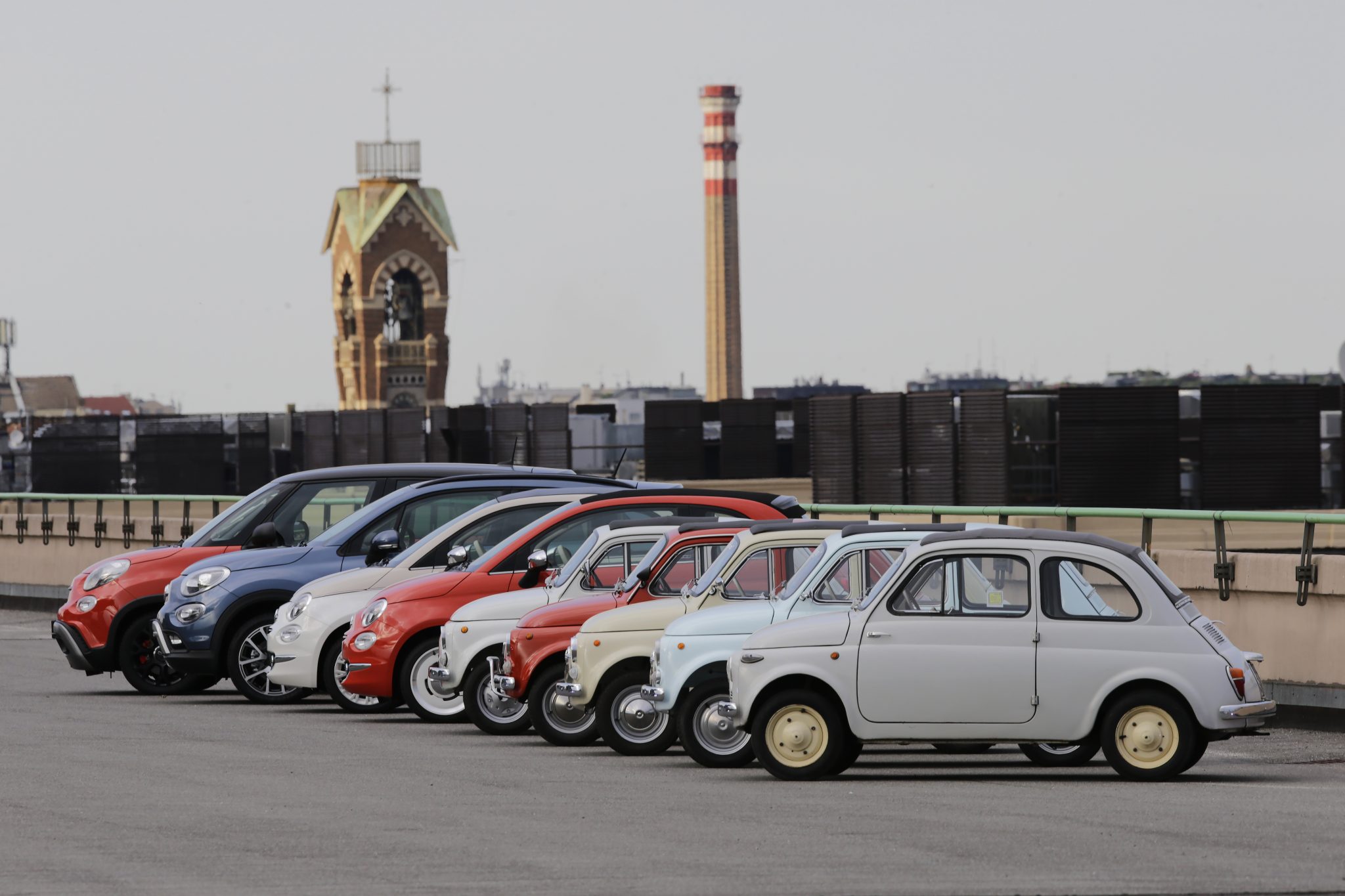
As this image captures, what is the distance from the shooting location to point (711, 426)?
202 ft

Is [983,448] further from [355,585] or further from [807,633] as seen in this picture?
[807,633]

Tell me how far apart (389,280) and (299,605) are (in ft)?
380

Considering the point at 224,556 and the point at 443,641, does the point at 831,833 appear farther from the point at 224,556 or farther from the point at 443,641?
the point at 224,556

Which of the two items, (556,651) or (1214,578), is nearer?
(556,651)

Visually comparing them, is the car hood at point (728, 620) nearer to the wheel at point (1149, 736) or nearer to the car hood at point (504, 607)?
the car hood at point (504, 607)

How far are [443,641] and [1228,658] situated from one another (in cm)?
540

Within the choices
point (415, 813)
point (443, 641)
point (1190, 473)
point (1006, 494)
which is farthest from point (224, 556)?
point (1190, 473)

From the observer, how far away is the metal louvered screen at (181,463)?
205 ft

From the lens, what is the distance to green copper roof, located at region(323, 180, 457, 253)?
128 meters

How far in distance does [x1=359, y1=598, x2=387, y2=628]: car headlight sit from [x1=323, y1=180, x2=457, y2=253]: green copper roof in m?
114

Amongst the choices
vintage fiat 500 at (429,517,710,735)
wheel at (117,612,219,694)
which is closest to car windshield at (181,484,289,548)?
wheel at (117,612,219,694)

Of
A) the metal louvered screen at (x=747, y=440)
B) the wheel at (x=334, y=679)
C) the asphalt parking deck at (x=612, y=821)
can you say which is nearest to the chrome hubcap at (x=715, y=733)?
the asphalt parking deck at (x=612, y=821)

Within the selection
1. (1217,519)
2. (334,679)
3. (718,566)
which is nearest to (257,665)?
(334,679)

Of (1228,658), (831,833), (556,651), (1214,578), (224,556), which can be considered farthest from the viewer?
(224,556)
